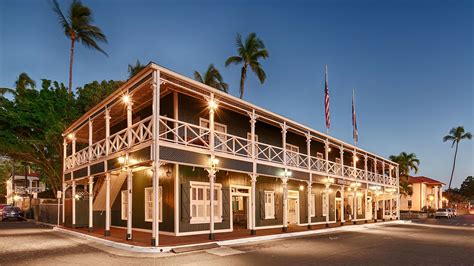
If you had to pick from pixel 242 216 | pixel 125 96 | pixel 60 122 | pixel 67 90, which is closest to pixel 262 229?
pixel 242 216

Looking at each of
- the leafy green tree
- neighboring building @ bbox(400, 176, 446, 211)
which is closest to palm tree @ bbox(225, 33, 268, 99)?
the leafy green tree

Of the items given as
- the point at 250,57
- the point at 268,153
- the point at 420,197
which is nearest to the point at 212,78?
the point at 250,57

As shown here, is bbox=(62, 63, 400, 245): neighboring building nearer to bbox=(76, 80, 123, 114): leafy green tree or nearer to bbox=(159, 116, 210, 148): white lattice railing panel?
bbox=(159, 116, 210, 148): white lattice railing panel

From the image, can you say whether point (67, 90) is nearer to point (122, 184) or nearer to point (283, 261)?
point (122, 184)

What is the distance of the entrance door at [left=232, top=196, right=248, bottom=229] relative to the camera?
67.2 feet

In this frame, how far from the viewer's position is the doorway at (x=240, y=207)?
19.1 metres

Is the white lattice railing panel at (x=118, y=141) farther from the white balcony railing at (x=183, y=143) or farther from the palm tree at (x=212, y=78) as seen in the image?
the palm tree at (x=212, y=78)

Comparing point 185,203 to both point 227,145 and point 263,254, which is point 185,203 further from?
point 263,254

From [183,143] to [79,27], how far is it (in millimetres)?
24658

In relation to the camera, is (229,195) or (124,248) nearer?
(124,248)

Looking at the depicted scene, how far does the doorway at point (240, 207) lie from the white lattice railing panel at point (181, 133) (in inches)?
135

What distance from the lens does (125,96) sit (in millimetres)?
14836

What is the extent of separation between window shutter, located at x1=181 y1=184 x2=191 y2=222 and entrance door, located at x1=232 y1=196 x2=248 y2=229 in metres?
4.26

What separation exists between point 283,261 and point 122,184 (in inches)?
483
